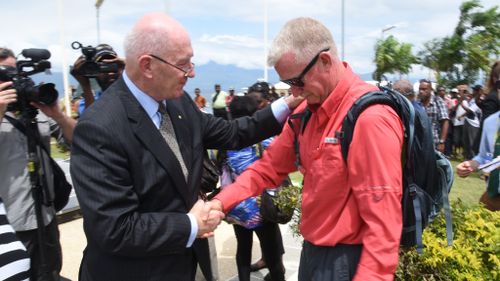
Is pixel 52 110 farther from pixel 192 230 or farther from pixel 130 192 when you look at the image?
pixel 192 230

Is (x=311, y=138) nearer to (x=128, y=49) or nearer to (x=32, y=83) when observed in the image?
(x=128, y=49)

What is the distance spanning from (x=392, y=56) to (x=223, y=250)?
27156 millimetres

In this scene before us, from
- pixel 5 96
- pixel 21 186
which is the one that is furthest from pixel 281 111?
pixel 21 186

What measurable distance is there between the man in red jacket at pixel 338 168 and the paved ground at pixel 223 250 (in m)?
2.62

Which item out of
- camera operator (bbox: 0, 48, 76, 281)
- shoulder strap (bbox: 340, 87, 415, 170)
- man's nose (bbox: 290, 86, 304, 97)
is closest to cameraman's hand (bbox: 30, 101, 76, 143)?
camera operator (bbox: 0, 48, 76, 281)

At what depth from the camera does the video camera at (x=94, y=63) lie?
3.07 m

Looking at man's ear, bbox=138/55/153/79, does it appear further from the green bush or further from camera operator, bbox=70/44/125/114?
the green bush

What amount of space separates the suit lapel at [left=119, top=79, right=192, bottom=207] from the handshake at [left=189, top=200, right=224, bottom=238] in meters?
0.11

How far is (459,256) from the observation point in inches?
99.2

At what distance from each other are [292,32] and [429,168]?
2.78ft

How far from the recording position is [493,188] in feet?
13.1

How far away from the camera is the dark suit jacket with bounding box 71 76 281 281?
1.77 metres

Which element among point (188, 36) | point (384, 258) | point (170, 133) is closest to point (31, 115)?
point (170, 133)

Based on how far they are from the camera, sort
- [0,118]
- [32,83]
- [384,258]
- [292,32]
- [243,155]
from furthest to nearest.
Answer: [243,155], [32,83], [0,118], [292,32], [384,258]
